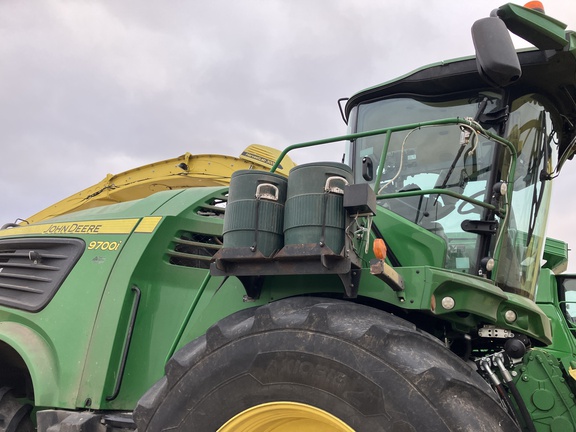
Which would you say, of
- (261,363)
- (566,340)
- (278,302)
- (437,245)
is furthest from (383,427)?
(566,340)

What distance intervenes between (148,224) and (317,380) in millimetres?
1931

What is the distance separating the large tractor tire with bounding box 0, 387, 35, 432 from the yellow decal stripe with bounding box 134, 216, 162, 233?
155cm

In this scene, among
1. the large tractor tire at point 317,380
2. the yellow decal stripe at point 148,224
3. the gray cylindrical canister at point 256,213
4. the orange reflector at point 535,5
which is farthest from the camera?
the yellow decal stripe at point 148,224

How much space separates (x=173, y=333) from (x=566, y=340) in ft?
18.0

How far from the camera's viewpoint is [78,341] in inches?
132

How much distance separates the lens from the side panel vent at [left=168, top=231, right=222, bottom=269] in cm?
365

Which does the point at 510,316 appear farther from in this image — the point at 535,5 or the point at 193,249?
the point at 193,249

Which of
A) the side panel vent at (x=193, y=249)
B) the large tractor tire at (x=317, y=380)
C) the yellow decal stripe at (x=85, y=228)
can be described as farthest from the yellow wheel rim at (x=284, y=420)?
the yellow decal stripe at (x=85, y=228)

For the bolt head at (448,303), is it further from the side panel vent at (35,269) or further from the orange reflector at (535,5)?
the side panel vent at (35,269)

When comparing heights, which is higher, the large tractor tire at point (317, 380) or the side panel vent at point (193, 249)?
the side panel vent at point (193, 249)

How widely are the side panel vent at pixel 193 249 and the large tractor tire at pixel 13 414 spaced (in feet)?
5.07

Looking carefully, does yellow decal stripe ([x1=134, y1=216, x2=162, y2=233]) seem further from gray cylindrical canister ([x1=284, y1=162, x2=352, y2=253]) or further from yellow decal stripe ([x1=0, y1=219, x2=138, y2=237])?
gray cylindrical canister ([x1=284, y1=162, x2=352, y2=253])

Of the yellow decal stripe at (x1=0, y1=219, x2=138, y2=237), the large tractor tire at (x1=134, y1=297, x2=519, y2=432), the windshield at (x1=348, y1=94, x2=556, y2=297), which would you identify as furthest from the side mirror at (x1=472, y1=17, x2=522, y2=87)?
the yellow decal stripe at (x1=0, y1=219, x2=138, y2=237)

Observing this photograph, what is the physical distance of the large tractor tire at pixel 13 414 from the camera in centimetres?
370
